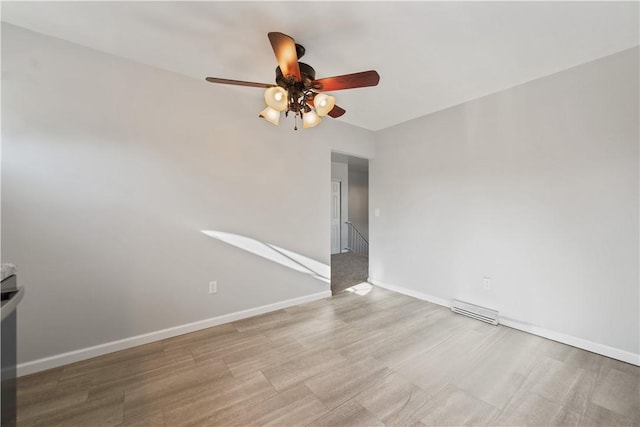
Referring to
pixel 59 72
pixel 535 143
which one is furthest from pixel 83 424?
pixel 535 143

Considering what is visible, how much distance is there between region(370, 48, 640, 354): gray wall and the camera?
6.79 feet

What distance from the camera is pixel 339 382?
1799 mm

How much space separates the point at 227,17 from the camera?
1.70m

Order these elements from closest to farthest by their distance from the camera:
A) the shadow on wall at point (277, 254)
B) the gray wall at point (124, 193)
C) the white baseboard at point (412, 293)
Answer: the gray wall at point (124, 193) → the shadow on wall at point (277, 254) → the white baseboard at point (412, 293)

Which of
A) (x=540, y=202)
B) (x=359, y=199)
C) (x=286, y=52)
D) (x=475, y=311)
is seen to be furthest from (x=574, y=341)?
(x=359, y=199)

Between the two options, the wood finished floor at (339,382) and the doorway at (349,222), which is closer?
the wood finished floor at (339,382)

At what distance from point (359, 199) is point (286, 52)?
21.0 feet

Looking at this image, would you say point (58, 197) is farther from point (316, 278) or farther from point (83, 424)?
point (316, 278)

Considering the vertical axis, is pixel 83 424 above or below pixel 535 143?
below

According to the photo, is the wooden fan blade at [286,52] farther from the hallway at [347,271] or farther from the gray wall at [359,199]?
the gray wall at [359,199]

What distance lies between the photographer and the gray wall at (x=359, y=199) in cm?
767

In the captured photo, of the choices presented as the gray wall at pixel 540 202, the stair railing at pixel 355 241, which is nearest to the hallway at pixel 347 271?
the stair railing at pixel 355 241

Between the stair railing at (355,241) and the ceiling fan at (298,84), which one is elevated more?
the ceiling fan at (298,84)

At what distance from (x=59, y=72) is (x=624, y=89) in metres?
4.67
